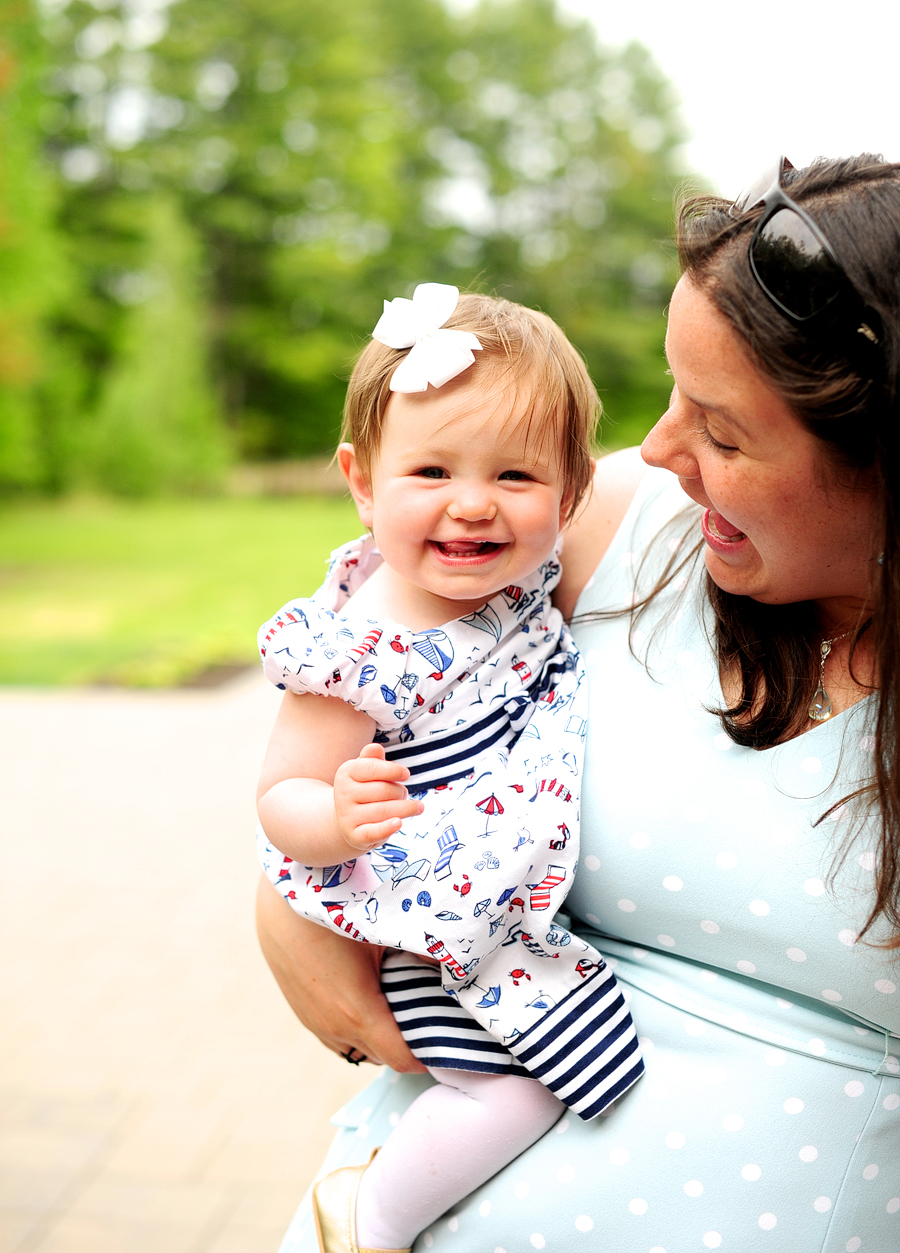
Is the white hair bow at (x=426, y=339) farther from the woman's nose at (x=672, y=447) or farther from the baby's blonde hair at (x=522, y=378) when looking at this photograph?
the woman's nose at (x=672, y=447)

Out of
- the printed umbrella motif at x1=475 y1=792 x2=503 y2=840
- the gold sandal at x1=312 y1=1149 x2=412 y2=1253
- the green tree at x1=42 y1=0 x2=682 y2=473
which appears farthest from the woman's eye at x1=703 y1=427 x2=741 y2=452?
the green tree at x1=42 y1=0 x2=682 y2=473

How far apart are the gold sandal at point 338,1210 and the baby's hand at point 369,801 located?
48cm

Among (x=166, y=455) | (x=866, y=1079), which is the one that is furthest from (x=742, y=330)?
(x=166, y=455)

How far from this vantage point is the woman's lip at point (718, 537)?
1200mm

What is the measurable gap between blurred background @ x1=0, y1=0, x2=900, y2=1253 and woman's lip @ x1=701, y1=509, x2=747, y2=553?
0.30 metres

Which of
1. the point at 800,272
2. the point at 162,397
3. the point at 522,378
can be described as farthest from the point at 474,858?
the point at 162,397

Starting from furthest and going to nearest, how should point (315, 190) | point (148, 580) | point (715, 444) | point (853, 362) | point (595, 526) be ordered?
point (315, 190) → point (148, 580) → point (595, 526) → point (715, 444) → point (853, 362)

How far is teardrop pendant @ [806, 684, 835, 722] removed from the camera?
121 cm

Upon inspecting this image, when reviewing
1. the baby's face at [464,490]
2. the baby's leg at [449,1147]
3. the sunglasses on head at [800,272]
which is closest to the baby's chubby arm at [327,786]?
the baby's face at [464,490]

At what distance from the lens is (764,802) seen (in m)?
1.18

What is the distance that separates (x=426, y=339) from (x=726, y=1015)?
0.82 metres

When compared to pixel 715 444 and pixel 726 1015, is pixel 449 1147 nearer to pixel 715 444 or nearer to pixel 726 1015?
pixel 726 1015

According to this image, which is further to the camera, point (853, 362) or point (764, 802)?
point (764, 802)

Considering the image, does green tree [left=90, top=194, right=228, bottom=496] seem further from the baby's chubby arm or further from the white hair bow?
A: the baby's chubby arm
